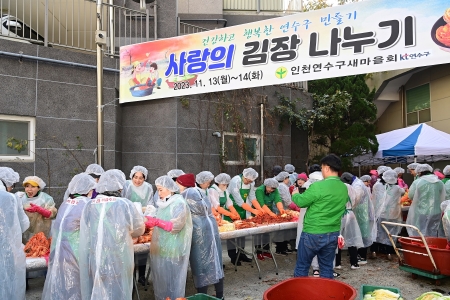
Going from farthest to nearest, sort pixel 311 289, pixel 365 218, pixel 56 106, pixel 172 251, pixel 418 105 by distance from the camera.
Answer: pixel 418 105
pixel 56 106
pixel 365 218
pixel 172 251
pixel 311 289

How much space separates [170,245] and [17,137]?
4.72 meters

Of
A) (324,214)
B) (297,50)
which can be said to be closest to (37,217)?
(324,214)

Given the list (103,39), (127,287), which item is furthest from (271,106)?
(127,287)

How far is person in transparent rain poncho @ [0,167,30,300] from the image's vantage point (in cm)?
407

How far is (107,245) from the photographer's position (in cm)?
390

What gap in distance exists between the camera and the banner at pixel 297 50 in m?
5.23

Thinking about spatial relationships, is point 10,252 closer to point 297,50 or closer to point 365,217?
point 297,50

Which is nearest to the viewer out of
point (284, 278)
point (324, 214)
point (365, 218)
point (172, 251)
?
point (324, 214)

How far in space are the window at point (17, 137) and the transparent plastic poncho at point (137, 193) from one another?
228cm

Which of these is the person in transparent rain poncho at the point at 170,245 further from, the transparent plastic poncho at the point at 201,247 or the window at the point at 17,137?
the window at the point at 17,137

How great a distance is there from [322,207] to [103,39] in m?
4.33

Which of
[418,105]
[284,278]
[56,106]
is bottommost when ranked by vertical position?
[284,278]

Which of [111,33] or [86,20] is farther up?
[86,20]

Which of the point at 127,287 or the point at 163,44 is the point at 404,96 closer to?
the point at 163,44
